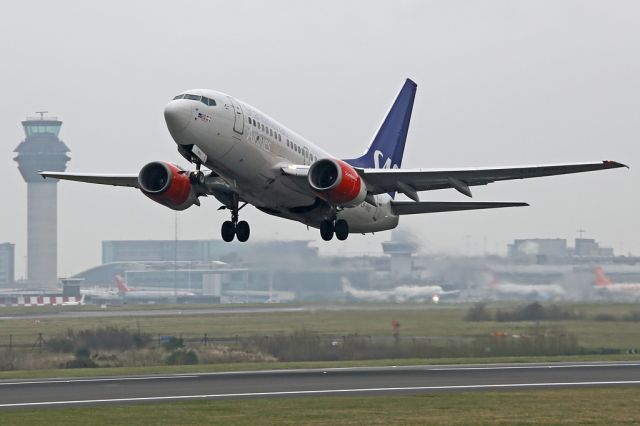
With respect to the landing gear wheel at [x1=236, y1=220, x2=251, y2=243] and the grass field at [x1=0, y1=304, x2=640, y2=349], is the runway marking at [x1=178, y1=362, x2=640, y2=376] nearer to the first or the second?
the landing gear wheel at [x1=236, y1=220, x2=251, y2=243]

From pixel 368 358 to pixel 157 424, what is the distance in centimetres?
2529

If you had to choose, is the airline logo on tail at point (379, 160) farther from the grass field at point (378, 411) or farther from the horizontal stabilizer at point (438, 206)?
the grass field at point (378, 411)

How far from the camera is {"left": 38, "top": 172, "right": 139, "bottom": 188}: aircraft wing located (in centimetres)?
4784

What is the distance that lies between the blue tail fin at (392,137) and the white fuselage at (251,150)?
609 centimetres

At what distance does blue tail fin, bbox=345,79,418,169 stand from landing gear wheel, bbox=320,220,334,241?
6.34m

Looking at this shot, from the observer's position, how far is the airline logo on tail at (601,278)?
219 feet

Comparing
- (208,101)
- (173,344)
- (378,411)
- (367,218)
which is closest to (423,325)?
(173,344)

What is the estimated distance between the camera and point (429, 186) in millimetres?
46219

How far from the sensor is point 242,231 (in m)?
45.9

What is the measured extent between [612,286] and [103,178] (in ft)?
107

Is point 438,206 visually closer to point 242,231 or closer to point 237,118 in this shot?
point 242,231

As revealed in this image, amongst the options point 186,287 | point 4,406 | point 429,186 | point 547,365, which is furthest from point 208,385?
point 186,287

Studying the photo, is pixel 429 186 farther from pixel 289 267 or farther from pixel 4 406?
pixel 4 406

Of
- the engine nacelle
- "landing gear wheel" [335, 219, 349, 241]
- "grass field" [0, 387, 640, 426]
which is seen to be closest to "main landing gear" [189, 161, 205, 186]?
the engine nacelle
